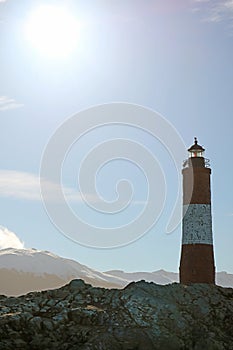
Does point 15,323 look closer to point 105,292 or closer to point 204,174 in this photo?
point 105,292

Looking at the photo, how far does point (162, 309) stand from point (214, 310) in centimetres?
290

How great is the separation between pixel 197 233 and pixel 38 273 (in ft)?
304

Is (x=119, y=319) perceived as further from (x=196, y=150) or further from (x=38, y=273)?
(x=38, y=273)

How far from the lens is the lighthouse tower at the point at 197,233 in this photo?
41562 millimetres

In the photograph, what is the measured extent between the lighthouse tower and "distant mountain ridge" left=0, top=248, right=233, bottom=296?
80399mm

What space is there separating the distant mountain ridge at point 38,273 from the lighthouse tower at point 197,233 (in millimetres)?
80399

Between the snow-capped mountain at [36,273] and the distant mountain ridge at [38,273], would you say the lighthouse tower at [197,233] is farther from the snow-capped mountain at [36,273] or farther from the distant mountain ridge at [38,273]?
the snow-capped mountain at [36,273]

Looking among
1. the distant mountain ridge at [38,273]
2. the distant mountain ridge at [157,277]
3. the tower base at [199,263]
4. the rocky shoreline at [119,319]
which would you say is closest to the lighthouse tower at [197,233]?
the tower base at [199,263]

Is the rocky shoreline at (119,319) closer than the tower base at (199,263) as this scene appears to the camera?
Yes

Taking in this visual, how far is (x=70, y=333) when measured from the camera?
26453 mm

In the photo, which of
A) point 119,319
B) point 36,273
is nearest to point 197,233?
point 119,319

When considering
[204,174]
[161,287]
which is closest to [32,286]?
[204,174]

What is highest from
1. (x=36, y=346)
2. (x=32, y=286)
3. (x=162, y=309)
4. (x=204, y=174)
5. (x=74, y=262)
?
(x=74, y=262)

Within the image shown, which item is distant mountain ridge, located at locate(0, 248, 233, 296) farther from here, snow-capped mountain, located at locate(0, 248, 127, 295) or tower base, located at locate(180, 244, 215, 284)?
tower base, located at locate(180, 244, 215, 284)
